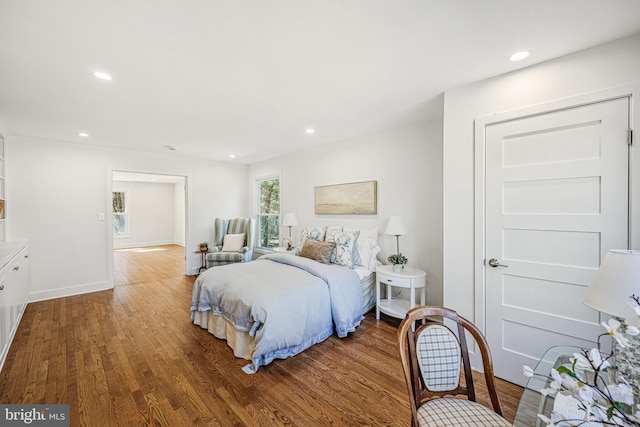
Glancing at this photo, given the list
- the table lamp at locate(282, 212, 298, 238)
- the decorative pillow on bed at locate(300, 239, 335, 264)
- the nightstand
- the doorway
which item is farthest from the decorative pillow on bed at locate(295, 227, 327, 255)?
the doorway

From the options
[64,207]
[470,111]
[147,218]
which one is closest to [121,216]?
[147,218]

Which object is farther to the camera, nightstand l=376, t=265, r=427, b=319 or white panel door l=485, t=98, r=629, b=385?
nightstand l=376, t=265, r=427, b=319

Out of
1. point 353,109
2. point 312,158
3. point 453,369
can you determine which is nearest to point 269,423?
point 453,369

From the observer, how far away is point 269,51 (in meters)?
1.77

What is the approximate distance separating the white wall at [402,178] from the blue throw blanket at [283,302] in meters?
0.94

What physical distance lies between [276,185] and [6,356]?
4.25 metres

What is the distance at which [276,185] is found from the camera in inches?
221

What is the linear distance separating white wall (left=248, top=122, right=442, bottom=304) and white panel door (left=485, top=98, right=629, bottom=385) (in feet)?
3.22

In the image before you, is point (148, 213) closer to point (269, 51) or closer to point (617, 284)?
point (269, 51)

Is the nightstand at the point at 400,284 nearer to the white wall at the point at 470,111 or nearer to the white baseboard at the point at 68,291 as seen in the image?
the white wall at the point at 470,111

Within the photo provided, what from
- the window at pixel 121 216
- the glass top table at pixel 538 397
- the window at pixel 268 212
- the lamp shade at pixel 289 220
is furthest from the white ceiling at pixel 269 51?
the window at pixel 121 216

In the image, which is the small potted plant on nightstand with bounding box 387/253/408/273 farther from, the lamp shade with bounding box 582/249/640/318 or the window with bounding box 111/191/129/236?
the window with bounding box 111/191/129/236

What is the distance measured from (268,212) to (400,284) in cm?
369

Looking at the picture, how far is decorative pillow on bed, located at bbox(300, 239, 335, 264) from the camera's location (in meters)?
3.38
